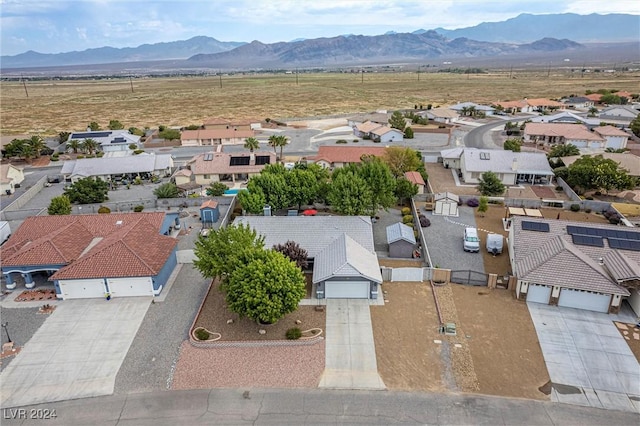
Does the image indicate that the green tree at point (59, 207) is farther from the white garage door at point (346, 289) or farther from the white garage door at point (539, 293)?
the white garage door at point (539, 293)

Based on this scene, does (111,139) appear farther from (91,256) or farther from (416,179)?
(416,179)

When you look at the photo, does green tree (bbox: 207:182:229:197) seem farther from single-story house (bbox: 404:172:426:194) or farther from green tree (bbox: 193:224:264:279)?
single-story house (bbox: 404:172:426:194)

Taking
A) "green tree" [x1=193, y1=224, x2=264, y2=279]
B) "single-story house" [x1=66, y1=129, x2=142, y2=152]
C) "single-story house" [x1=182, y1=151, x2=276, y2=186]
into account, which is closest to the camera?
"green tree" [x1=193, y1=224, x2=264, y2=279]

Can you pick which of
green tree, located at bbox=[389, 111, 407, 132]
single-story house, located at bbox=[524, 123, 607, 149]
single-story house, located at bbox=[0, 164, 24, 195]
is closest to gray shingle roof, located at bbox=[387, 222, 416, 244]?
single-story house, located at bbox=[0, 164, 24, 195]

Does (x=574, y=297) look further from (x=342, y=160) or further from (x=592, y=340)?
(x=342, y=160)

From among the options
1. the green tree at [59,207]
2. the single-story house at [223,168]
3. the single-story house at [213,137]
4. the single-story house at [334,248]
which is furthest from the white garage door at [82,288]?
the single-story house at [213,137]

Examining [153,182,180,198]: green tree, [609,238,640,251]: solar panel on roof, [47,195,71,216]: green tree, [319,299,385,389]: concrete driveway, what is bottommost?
[319,299,385,389]: concrete driveway

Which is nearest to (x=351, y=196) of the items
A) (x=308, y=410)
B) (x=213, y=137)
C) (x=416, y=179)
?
(x=416, y=179)
